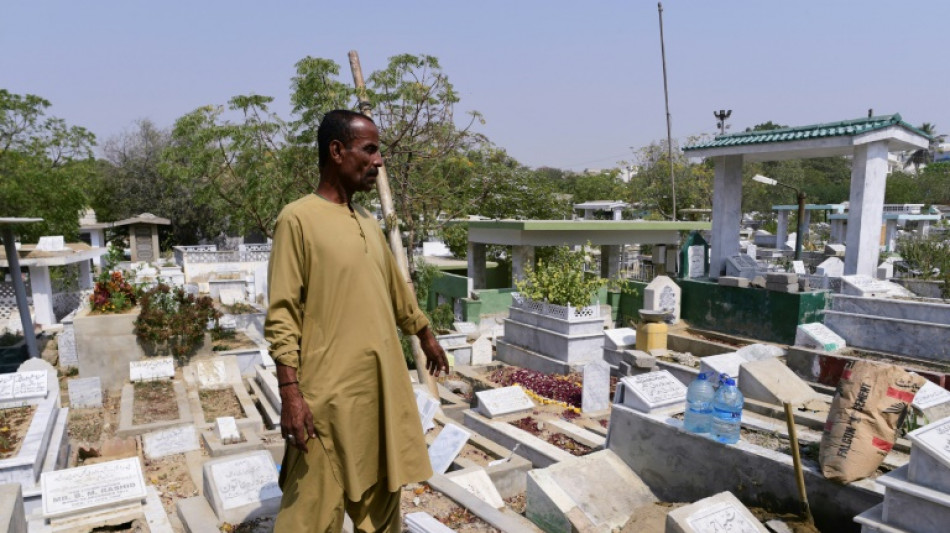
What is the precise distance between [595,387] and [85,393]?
7.51 meters

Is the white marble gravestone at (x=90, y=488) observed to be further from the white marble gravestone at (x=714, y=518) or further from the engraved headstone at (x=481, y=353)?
the engraved headstone at (x=481, y=353)

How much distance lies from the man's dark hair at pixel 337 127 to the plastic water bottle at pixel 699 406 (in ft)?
14.8

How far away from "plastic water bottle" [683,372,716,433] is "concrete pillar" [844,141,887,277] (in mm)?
8893

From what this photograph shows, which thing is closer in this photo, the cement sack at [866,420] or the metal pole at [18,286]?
the cement sack at [866,420]

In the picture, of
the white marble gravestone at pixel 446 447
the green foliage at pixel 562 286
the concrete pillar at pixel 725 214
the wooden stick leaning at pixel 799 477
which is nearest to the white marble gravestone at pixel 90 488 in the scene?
the white marble gravestone at pixel 446 447

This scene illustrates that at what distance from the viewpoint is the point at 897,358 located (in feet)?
33.3

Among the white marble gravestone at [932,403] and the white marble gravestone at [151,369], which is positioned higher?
the white marble gravestone at [932,403]

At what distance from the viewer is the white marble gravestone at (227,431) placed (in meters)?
6.56

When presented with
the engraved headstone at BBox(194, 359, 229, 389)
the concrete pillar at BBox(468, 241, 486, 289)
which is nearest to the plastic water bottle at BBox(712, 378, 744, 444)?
the engraved headstone at BBox(194, 359, 229, 389)

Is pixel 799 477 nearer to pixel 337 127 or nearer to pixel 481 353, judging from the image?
pixel 337 127

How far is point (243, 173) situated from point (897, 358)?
42.9ft

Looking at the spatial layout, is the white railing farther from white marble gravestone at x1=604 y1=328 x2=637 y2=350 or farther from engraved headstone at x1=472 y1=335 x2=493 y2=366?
engraved headstone at x1=472 y1=335 x2=493 y2=366

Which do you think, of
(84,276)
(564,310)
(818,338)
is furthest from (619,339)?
(84,276)

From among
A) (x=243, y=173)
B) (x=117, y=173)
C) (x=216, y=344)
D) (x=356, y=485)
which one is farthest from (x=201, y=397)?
(x=117, y=173)
